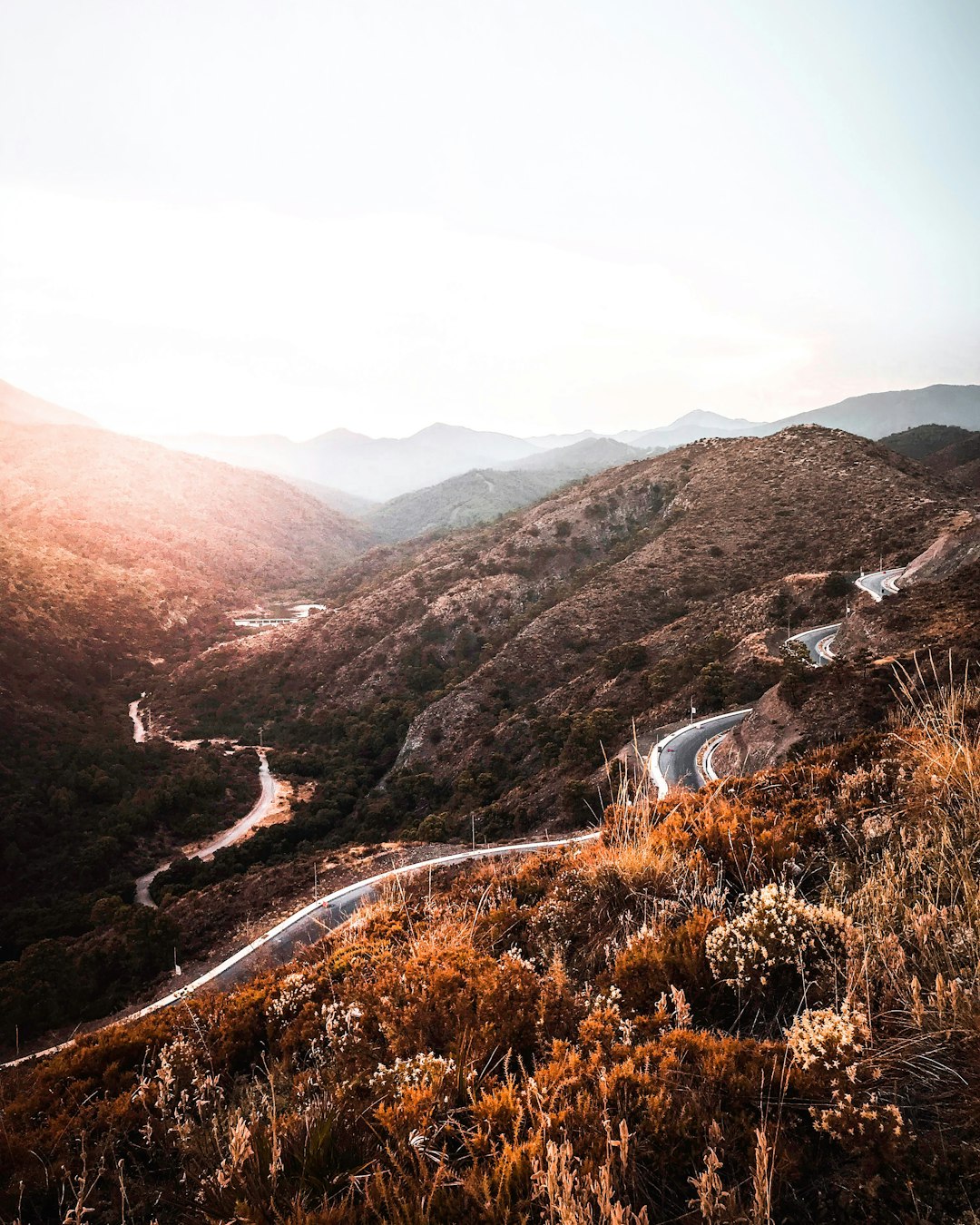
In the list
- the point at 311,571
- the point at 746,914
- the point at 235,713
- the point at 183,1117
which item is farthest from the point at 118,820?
the point at 311,571

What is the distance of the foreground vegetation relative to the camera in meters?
2.26

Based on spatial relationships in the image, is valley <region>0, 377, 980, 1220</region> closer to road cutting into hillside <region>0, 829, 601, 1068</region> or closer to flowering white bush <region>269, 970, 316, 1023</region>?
road cutting into hillside <region>0, 829, 601, 1068</region>

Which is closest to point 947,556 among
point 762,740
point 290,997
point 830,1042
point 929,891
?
point 762,740

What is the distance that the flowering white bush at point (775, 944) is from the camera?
356 centimetres

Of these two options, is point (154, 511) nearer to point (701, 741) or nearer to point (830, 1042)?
point (701, 741)

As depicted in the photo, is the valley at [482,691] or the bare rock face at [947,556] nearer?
the valley at [482,691]

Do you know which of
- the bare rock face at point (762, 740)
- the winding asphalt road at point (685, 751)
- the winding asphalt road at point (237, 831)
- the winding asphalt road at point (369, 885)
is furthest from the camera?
the winding asphalt road at point (237, 831)

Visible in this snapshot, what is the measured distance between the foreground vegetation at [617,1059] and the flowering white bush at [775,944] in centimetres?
2

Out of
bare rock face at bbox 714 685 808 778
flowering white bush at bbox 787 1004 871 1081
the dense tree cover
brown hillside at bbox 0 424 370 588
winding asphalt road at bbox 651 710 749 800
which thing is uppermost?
brown hillside at bbox 0 424 370 588

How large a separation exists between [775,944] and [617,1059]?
1.35 metres

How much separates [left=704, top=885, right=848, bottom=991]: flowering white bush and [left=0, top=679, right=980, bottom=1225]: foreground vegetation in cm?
2

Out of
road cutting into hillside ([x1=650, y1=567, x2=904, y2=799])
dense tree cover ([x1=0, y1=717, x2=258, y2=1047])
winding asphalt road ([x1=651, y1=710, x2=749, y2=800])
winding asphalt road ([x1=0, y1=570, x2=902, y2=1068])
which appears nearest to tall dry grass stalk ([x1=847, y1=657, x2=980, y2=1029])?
winding asphalt road ([x1=0, y1=570, x2=902, y2=1068])

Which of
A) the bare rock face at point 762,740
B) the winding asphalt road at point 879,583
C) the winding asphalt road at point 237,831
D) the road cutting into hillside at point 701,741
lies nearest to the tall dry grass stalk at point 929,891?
the road cutting into hillside at point 701,741

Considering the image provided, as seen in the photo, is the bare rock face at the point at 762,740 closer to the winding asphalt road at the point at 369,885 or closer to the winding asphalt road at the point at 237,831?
the winding asphalt road at the point at 369,885
